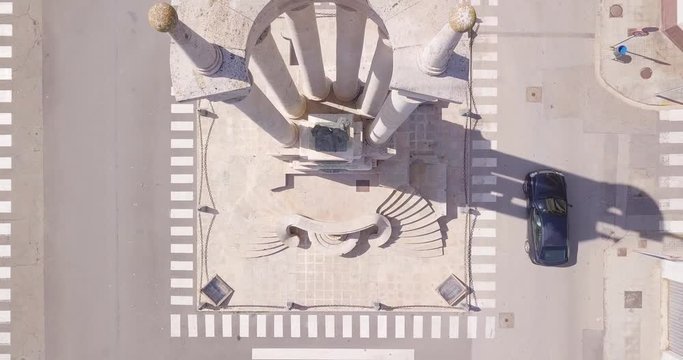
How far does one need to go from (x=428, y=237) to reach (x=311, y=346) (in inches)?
307

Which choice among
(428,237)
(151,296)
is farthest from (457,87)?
(151,296)

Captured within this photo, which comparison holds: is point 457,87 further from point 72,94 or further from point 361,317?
point 72,94

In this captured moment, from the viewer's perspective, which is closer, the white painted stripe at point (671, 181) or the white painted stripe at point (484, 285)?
the white painted stripe at point (484, 285)

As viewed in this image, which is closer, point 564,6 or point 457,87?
point 457,87

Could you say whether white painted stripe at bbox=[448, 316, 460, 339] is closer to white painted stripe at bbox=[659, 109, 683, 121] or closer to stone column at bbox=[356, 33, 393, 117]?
stone column at bbox=[356, 33, 393, 117]

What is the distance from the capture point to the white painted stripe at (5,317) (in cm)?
2542

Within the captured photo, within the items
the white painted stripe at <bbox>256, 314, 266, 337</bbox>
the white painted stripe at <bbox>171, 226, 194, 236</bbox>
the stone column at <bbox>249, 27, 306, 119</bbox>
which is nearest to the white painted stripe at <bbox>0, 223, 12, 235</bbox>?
the white painted stripe at <bbox>171, 226, 194, 236</bbox>

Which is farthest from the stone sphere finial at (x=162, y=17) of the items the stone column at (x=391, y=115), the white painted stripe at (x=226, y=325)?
the white painted stripe at (x=226, y=325)

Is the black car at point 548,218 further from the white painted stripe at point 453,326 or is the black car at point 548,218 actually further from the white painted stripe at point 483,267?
the white painted stripe at point 453,326

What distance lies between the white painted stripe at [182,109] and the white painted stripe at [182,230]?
5.63m

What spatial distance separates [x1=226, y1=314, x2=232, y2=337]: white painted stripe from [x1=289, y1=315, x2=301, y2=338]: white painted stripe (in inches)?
116

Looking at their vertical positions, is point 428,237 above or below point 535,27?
below

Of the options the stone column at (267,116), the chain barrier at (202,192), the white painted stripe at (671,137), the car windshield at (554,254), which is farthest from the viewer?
the white painted stripe at (671,137)

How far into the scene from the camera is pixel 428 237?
24594 mm
